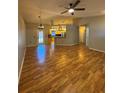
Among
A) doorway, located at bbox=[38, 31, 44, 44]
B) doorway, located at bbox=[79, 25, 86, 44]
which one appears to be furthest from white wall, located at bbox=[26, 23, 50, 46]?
doorway, located at bbox=[79, 25, 86, 44]

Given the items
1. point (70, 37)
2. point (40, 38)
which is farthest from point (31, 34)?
point (70, 37)

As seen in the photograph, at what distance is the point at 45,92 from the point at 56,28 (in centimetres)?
1163

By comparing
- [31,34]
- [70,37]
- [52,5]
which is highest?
[52,5]

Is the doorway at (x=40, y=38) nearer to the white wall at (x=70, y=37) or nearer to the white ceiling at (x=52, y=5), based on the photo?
the white wall at (x=70, y=37)

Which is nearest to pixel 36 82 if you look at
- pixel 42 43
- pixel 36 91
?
pixel 36 91

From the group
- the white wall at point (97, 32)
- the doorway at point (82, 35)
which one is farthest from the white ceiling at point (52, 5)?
the doorway at point (82, 35)

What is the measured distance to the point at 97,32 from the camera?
33.5ft

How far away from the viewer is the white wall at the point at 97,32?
9.62 metres

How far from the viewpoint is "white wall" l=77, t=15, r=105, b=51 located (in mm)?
9617

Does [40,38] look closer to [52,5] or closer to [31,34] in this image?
[31,34]

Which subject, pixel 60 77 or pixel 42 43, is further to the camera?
pixel 42 43
